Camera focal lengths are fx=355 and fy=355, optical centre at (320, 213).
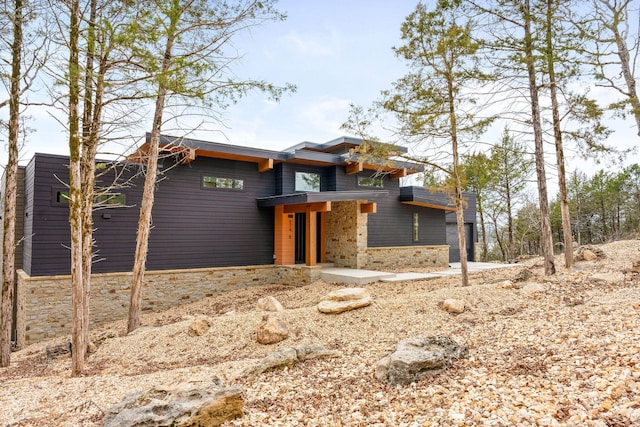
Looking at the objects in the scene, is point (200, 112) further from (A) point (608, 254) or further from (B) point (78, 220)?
(A) point (608, 254)

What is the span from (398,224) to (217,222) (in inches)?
298

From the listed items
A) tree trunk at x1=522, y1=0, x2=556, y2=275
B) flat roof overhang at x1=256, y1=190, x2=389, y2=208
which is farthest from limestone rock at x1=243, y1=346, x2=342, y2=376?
flat roof overhang at x1=256, y1=190, x2=389, y2=208

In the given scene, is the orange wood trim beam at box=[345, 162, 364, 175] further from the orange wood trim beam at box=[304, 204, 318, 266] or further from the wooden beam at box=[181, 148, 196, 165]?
the wooden beam at box=[181, 148, 196, 165]

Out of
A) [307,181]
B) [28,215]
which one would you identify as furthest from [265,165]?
[28,215]

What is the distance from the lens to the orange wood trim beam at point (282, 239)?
40.4ft

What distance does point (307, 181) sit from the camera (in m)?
13.1

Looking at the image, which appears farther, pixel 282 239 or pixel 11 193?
pixel 282 239

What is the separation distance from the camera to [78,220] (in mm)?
4750

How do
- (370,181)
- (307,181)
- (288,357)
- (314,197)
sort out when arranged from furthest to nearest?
(370,181) < (307,181) < (314,197) < (288,357)

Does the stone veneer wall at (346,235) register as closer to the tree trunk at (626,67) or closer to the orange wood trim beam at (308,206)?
the orange wood trim beam at (308,206)

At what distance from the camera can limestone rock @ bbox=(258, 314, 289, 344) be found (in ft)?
17.8

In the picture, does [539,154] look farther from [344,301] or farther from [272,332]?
[272,332]

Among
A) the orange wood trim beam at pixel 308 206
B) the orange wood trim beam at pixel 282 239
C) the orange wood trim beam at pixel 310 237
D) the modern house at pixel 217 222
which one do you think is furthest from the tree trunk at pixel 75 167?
the orange wood trim beam at pixel 282 239

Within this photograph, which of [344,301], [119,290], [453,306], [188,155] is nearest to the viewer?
[453,306]
